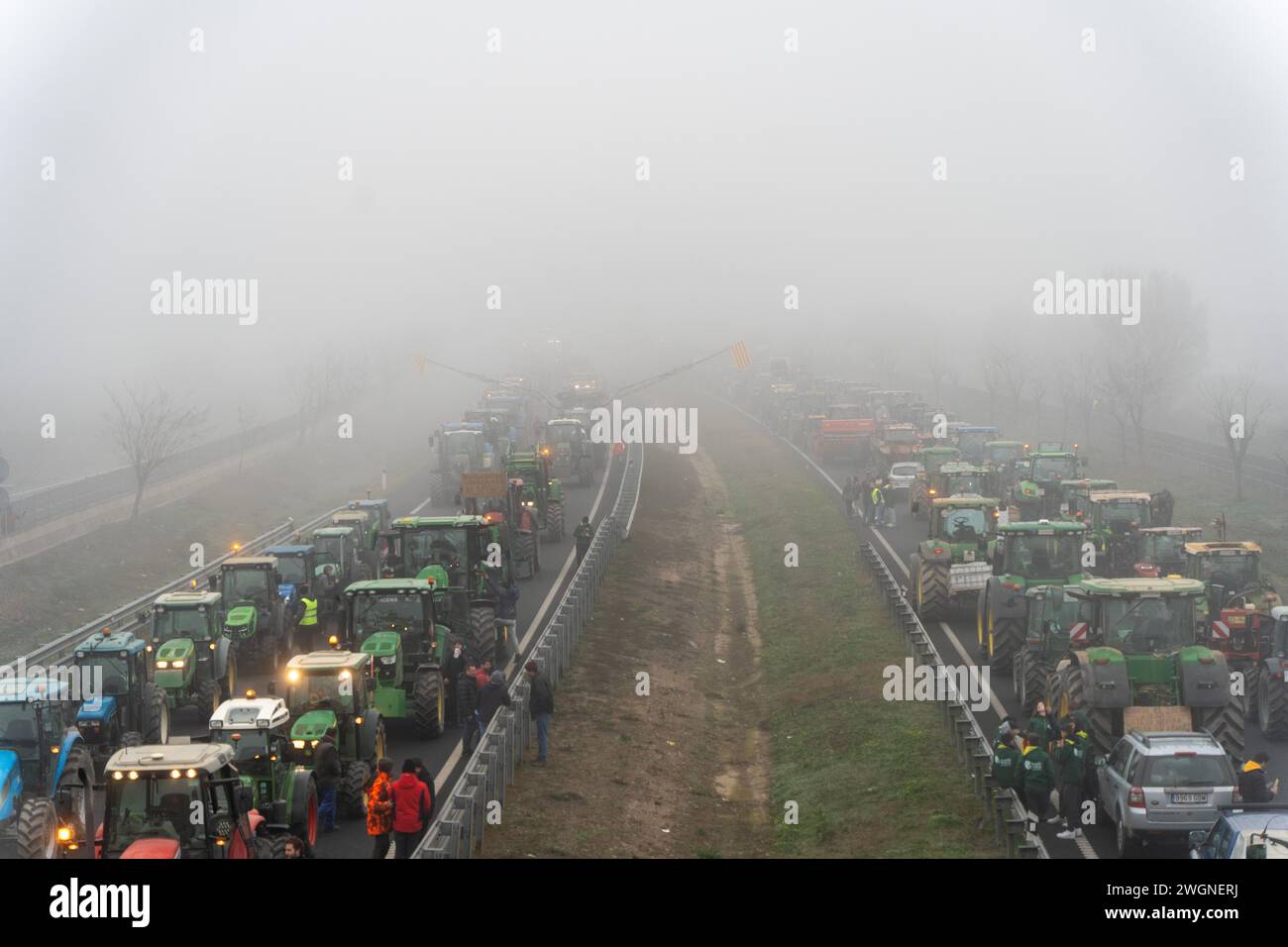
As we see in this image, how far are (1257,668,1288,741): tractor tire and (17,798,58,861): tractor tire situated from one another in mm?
18766

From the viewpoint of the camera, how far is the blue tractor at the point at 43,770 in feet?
56.4

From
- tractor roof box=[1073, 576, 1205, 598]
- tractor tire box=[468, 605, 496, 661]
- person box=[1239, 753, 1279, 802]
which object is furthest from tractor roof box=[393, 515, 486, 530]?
person box=[1239, 753, 1279, 802]

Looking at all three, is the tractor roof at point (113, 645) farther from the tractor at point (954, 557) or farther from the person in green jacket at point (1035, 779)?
the tractor at point (954, 557)

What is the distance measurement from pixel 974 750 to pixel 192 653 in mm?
14408

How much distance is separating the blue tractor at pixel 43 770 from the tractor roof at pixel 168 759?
1.27 m

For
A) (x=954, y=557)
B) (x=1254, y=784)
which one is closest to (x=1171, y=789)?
(x=1254, y=784)

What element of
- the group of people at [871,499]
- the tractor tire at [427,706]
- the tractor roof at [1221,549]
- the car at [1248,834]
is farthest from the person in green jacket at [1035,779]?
the group of people at [871,499]

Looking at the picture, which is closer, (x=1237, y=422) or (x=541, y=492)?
(x=541, y=492)

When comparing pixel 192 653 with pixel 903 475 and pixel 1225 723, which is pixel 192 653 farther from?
pixel 903 475

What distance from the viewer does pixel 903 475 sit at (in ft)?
186

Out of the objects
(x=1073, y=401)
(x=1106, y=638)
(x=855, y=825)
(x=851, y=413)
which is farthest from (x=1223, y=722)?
(x=1073, y=401)

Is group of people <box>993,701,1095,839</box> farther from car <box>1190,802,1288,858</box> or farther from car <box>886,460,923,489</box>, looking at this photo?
car <box>886,460,923,489</box>

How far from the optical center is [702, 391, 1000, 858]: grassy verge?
2219 cm
